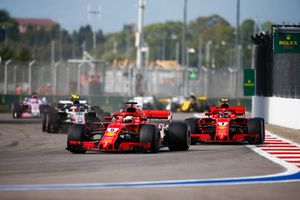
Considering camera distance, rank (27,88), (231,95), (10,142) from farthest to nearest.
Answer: (231,95) < (27,88) < (10,142)

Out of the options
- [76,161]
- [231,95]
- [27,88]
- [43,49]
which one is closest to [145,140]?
[76,161]

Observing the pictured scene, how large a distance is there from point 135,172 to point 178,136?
5898mm

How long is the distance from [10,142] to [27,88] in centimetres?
4344

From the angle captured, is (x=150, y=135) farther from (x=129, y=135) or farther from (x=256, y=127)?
(x=256, y=127)

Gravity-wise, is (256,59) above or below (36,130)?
above

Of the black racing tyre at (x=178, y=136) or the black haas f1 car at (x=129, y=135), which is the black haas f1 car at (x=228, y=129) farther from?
the black racing tyre at (x=178, y=136)

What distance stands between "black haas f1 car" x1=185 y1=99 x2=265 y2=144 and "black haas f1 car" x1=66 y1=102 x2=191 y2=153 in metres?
2.67

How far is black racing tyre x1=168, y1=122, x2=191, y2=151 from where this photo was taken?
2261 centimetres

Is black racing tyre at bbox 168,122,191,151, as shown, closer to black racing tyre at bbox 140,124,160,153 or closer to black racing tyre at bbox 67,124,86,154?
black racing tyre at bbox 140,124,160,153

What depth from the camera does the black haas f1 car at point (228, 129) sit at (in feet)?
83.6

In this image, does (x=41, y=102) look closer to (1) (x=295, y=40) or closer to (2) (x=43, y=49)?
(1) (x=295, y=40)

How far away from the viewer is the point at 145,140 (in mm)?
21344

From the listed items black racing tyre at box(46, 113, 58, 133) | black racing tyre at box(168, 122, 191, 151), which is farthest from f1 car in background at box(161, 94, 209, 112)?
black racing tyre at box(168, 122, 191, 151)

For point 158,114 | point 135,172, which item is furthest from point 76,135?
point 135,172
